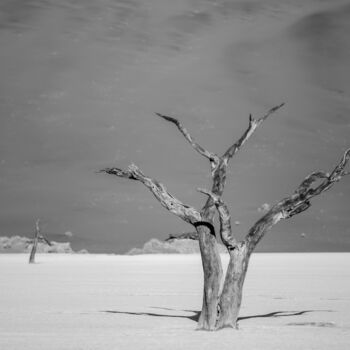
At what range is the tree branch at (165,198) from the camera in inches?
671

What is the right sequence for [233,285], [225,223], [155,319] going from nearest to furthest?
[225,223] → [233,285] → [155,319]

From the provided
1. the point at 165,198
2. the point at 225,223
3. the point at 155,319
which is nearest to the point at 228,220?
the point at 225,223

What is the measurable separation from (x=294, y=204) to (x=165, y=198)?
2916 mm

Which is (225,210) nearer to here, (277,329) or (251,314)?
(277,329)

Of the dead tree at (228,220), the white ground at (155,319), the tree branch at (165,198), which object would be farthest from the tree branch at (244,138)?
the white ground at (155,319)

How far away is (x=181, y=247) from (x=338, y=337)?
178804 mm

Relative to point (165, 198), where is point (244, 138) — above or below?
above

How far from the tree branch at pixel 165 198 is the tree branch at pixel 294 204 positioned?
4.41 feet

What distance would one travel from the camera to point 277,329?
1864 cm

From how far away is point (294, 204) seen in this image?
17.0 metres

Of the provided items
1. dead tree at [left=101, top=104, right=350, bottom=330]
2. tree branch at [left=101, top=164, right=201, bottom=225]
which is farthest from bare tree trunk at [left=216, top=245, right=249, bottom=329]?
tree branch at [left=101, top=164, right=201, bottom=225]

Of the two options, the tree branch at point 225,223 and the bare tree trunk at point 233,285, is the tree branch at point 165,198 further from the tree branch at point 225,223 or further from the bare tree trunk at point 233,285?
the bare tree trunk at point 233,285

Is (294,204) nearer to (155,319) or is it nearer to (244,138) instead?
(244,138)

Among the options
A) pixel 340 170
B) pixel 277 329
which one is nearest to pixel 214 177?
pixel 340 170
